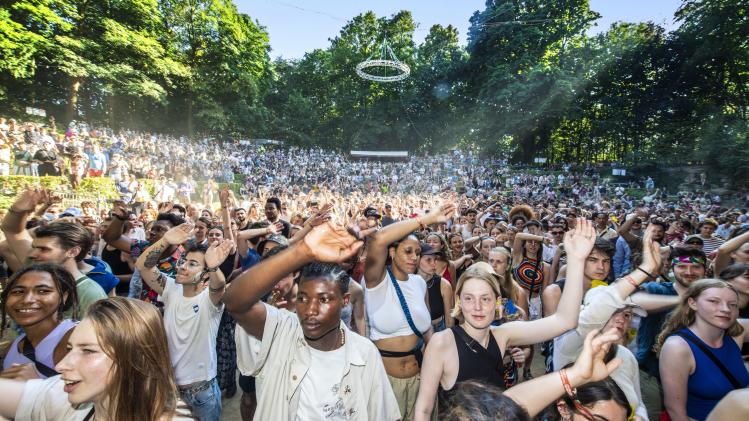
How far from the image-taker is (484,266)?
2.59 metres

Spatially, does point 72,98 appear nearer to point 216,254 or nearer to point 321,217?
point 216,254

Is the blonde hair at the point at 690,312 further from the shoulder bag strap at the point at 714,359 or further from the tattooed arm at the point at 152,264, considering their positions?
the tattooed arm at the point at 152,264

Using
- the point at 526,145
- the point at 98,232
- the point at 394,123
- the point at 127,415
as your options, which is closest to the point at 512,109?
the point at 526,145

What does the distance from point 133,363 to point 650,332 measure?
419cm

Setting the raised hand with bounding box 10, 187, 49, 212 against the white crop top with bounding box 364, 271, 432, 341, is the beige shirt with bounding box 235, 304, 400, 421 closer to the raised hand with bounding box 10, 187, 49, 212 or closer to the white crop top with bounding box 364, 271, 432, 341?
the white crop top with bounding box 364, 271, 432, 341

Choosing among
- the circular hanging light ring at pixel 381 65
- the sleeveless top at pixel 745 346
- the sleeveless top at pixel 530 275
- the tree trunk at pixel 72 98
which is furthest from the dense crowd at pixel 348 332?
the tree trunk at pixel 72 98

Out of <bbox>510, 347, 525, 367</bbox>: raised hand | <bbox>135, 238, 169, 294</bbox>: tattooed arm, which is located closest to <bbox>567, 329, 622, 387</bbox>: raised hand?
<bbox>510, 347, 525, 367</bbox>: raised hand

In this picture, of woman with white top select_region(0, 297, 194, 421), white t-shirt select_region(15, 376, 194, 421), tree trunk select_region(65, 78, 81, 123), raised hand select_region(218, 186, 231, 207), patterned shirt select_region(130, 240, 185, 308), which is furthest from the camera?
tree trunk select_region(65, 78, 81, 123)

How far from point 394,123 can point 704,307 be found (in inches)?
1731

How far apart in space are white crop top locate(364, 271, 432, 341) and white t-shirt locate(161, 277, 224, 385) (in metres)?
1.27

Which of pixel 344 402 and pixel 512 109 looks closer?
pixel 344 402

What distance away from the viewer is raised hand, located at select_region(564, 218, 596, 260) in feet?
7.86

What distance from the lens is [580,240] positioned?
245 centimetres

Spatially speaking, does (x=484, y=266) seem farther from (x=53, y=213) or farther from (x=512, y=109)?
(x=512, y=109)
